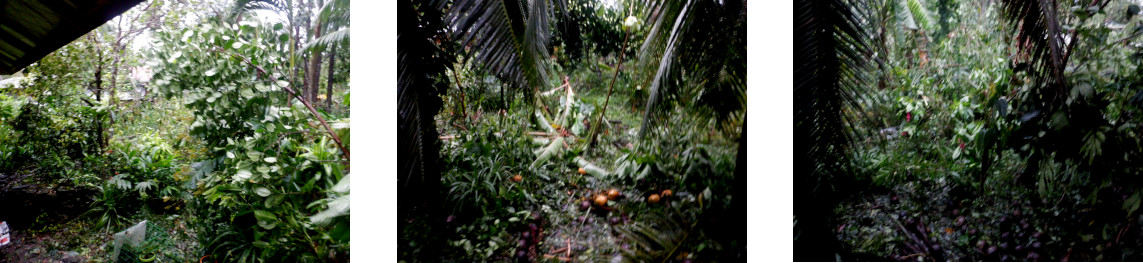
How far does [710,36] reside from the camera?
55.3 inches

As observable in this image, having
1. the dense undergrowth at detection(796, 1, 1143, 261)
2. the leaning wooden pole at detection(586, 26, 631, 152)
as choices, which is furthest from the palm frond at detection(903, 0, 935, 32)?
the leaning wooden pole at detection(586, 26, 631, 152)

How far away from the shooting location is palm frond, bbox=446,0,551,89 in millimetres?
1407

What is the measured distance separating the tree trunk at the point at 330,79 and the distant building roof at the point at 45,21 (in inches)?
18.7

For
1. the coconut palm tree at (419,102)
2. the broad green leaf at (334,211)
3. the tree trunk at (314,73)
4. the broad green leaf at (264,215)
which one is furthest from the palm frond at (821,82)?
the broad green leaf at (264,215)

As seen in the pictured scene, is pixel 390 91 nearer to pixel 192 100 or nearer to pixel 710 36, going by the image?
pixel 192 100

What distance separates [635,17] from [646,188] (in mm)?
503

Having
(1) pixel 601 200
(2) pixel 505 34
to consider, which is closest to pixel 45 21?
(2) pixel 505 34

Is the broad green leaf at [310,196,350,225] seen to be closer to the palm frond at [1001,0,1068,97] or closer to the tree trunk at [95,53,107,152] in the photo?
the tree trunk at [95,53,107,152]

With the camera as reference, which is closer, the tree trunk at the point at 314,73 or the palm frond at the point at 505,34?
the palm frond at the point at 505,34

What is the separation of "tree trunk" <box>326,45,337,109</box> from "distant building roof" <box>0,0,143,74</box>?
0.48 meters

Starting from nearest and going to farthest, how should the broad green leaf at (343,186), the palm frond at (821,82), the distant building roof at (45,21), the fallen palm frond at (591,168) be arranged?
the distant building roof at (45,21) → the palm frond at (821,82) → the broad green leaf at (343,186) → the fallen palm frond at (591,168)

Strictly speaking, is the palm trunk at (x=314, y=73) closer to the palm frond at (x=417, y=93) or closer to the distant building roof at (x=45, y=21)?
the palm frond at (x=417, y=93)

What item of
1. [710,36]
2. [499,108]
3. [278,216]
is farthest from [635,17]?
[278,216]

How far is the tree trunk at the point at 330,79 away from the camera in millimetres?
1523
